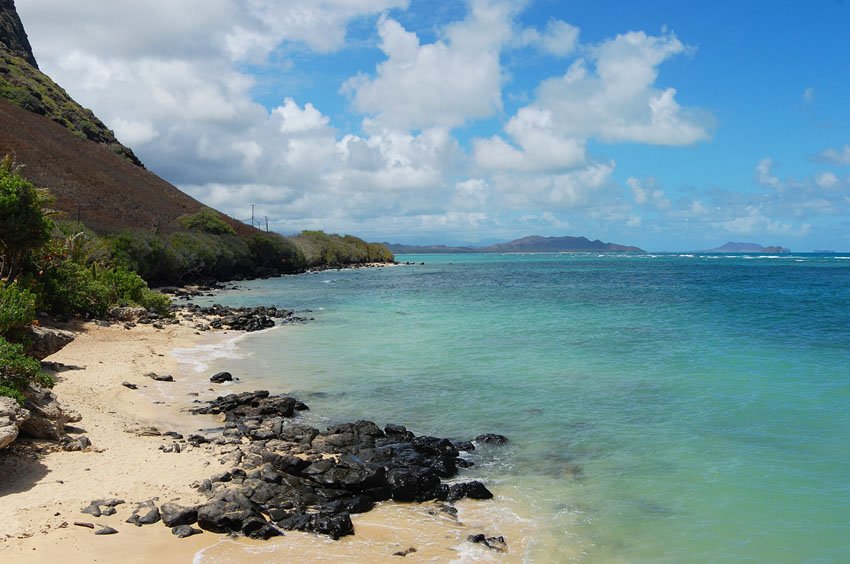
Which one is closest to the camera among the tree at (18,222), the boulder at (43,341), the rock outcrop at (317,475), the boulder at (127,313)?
the rock outcrop at (317,475)

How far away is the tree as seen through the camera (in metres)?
20.2

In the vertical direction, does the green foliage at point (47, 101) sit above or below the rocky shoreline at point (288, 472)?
above

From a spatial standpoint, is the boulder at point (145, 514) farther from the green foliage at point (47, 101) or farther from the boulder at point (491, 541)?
the green foliage at point (47, 101)

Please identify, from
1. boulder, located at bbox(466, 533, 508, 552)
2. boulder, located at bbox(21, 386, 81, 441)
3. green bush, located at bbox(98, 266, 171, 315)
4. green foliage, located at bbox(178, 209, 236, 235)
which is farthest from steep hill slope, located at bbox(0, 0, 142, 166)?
boulder, located at bbox(466, 533, 508, 552)

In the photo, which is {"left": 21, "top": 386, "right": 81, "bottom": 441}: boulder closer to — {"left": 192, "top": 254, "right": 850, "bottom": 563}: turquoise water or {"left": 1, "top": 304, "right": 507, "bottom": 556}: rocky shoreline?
{"left": 1, "top": 304, "right": 507, "bottom": 556}: rocky shoreline

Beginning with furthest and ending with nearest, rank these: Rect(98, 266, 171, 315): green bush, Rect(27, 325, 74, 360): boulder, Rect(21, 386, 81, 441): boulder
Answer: Rect(98, 266, 171, 315): green bush → Rect(27, 325, 74, 360): boulder → Rect(21, 386, 81, 441): boulder

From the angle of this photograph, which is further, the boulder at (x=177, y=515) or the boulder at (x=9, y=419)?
the boulder at (x=9, y=419)

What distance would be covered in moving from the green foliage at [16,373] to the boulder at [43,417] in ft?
0.96

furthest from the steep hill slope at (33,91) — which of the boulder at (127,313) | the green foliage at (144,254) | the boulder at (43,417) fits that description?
the boulder at (43,417)

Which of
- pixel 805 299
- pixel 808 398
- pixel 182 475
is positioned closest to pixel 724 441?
pixel 808 398

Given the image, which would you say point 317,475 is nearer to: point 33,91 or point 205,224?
point 205,224

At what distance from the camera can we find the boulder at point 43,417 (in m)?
11.6

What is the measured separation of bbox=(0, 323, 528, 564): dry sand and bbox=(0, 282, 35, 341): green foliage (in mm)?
2067

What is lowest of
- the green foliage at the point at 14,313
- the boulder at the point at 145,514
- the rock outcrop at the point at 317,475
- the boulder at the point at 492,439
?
the boulder at the point at 492,439
